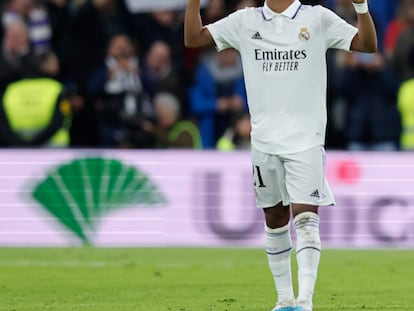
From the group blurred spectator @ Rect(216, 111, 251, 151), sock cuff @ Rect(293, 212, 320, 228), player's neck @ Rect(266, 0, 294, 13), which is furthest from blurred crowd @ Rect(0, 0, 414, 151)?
sock cuff @ Rect(293, 212, 320, 228)

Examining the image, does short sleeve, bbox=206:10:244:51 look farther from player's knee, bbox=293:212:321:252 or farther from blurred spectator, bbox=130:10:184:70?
blurred spectator, bbox=130:10:184:70

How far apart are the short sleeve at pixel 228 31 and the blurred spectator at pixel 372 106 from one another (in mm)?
9138

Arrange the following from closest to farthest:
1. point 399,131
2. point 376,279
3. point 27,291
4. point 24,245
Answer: point 27,291
point 376,279
point 24,245
point 399,131

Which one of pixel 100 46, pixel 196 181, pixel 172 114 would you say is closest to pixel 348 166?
pixel 196 181

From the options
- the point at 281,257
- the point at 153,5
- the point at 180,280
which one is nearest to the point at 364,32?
the point at 281,257

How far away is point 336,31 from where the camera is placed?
31.0ft

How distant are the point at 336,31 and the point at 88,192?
25.3 ft

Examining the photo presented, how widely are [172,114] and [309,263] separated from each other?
33.3ft

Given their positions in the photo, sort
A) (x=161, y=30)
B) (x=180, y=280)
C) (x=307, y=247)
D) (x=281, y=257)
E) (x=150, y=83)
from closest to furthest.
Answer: (x=307, y=247) → (x=281, y=257) → (x=180, y=280) → (x=150, y=83) → (x=161, y=30)

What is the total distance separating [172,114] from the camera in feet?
63.2

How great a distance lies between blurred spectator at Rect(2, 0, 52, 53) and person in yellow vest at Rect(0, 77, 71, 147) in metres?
1.19

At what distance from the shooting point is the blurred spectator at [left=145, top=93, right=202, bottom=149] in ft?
62.9

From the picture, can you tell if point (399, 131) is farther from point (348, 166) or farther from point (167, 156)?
point (167, 156)

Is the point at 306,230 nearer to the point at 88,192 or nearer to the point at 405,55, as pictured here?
the point at 88,192
